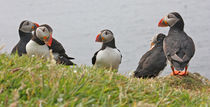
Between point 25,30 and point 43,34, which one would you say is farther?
point 25,30

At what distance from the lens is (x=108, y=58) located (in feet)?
25.3

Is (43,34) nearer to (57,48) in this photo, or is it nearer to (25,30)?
(57,48)

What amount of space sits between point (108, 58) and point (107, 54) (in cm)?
13

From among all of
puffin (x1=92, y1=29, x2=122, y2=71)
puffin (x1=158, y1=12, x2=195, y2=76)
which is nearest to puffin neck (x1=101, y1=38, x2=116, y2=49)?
puffin (x1=92, y1=29, x2=122, y2=71)

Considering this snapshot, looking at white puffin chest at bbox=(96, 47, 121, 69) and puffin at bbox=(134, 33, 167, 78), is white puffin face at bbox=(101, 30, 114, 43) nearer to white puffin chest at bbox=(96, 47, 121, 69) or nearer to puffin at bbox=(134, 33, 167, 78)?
white puffin chest at bbox=(96, 47, 121, 69)

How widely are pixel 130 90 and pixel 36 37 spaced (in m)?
4.55

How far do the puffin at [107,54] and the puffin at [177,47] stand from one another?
1.36 metres

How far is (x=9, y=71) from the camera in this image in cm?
288

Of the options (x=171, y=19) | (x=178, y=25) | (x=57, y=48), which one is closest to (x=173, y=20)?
(x=171, y=19)

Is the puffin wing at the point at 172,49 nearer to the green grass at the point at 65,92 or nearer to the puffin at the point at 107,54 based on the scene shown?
the puffin at the point at 107,54

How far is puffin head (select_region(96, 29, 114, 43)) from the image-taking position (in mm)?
8102

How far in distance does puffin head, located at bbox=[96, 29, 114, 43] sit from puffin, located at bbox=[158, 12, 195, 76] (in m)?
1.55

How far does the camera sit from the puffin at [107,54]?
772cm

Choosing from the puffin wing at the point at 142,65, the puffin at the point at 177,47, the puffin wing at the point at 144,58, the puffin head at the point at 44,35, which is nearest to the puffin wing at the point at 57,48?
the puffin head at the point at 44,35
